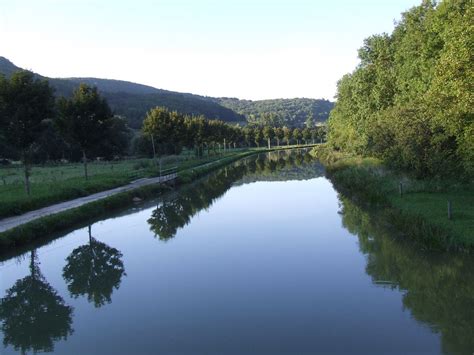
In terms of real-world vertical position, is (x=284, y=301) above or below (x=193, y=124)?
below

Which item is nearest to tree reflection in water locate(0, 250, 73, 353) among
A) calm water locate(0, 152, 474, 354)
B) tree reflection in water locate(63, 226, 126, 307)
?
calm water locate(0, 152, 474, 354)

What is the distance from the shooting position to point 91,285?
540 inches

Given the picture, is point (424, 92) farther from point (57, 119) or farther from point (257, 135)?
point (257, 135)

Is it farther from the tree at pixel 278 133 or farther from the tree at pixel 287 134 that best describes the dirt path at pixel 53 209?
the tree at pixel 287 134

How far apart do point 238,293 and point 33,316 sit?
5237 millimetres

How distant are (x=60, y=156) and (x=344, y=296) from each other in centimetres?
8163

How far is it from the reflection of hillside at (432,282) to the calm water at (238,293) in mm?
39

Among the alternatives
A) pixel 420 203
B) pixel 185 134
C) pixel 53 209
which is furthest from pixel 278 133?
pixel 420 203

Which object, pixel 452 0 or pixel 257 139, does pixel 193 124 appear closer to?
pixel 452 0

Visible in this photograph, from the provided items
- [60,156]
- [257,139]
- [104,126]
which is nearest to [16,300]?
[104,126]

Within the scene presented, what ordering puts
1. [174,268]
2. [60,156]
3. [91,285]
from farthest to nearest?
[60,156], [174,268], [91,285]

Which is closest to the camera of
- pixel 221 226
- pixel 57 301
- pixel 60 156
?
pixel 57 301

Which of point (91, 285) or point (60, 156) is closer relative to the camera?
point (91, 285)

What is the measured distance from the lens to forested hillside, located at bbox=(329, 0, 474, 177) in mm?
17320
